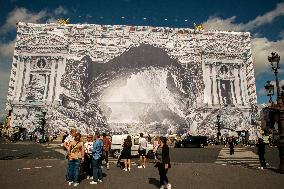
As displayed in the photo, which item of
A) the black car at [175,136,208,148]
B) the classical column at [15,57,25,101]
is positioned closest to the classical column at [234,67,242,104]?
the black car at [175,136,208,148]

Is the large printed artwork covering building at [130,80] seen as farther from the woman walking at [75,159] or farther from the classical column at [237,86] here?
the woman walking at [75,159]

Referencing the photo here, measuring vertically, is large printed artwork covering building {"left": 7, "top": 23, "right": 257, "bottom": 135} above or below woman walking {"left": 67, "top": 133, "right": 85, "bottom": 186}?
above

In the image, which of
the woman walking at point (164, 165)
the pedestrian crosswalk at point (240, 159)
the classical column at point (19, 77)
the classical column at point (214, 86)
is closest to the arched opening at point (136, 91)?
the classical column at point (214, 86)

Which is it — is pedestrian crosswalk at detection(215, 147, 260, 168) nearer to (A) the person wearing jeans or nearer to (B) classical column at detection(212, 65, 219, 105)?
(A) the person wearing jeans

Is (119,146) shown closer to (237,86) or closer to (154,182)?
(154,182)

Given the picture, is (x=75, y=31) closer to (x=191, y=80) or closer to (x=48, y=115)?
(x=48, y=115)

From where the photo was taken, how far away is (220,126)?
44.6 metres

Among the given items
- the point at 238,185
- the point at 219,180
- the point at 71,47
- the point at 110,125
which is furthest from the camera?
the point at 71,47

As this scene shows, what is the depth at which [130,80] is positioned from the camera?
4584 centimetres

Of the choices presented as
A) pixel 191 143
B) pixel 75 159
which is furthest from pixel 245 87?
pixel 75 159

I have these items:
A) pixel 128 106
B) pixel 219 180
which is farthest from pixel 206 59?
pixel 219 180

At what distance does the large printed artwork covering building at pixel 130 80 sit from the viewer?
4297 centimetres

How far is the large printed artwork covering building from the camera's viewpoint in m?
43.0

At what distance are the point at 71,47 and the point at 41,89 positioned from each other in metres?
7.75
